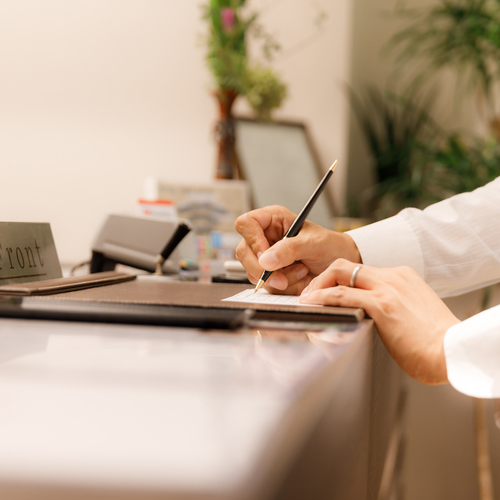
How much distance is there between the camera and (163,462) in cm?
16

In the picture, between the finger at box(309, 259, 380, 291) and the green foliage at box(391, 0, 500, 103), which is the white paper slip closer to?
the finger at box(309, 259, 380, 291)

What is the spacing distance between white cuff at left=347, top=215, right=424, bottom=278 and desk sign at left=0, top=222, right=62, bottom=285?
1.25 feet

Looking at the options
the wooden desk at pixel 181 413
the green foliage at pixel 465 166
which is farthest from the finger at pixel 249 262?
the green foliage at pixel 465 166

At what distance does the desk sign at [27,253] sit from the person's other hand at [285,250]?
0.74 feet

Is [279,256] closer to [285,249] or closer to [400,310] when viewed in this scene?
[285,249]

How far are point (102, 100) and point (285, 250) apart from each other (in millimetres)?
797

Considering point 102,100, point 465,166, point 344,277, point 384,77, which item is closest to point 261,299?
point 344,277

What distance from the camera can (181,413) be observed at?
194 mm

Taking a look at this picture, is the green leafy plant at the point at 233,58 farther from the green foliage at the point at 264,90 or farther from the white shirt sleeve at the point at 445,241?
the white shirt sleeve at the point at 445,241

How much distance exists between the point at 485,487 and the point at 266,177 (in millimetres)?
920

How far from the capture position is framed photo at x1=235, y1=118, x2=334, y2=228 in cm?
142

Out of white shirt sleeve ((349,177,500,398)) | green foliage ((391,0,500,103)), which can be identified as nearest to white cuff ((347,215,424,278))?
white shirt sleeve ((349,177,500,398))

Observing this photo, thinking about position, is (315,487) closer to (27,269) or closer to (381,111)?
(27,269)

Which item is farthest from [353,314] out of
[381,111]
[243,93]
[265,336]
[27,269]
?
[381,111]
